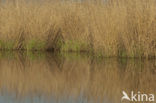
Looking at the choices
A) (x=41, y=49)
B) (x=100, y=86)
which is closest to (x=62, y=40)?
(x=41, y=49)

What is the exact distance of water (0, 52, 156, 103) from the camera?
221 inches

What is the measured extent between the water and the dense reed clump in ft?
1.60

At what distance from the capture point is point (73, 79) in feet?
23.2

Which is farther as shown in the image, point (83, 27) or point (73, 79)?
point (83, 27)

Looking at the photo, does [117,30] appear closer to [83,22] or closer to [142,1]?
[142,1]

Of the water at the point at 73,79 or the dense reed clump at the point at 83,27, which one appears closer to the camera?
the water at the point at 73,79

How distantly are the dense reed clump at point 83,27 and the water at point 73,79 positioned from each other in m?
0.49

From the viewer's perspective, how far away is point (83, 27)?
11820mm

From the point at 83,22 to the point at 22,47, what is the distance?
8.94ft

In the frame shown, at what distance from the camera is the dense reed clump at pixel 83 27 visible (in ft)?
31.2

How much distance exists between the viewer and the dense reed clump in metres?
9.50

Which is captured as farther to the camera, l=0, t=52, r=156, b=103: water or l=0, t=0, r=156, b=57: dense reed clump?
l=0, t=0, r=156, b=57: dense reed clump

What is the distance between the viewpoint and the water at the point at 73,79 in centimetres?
560

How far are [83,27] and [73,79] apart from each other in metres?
4.96
